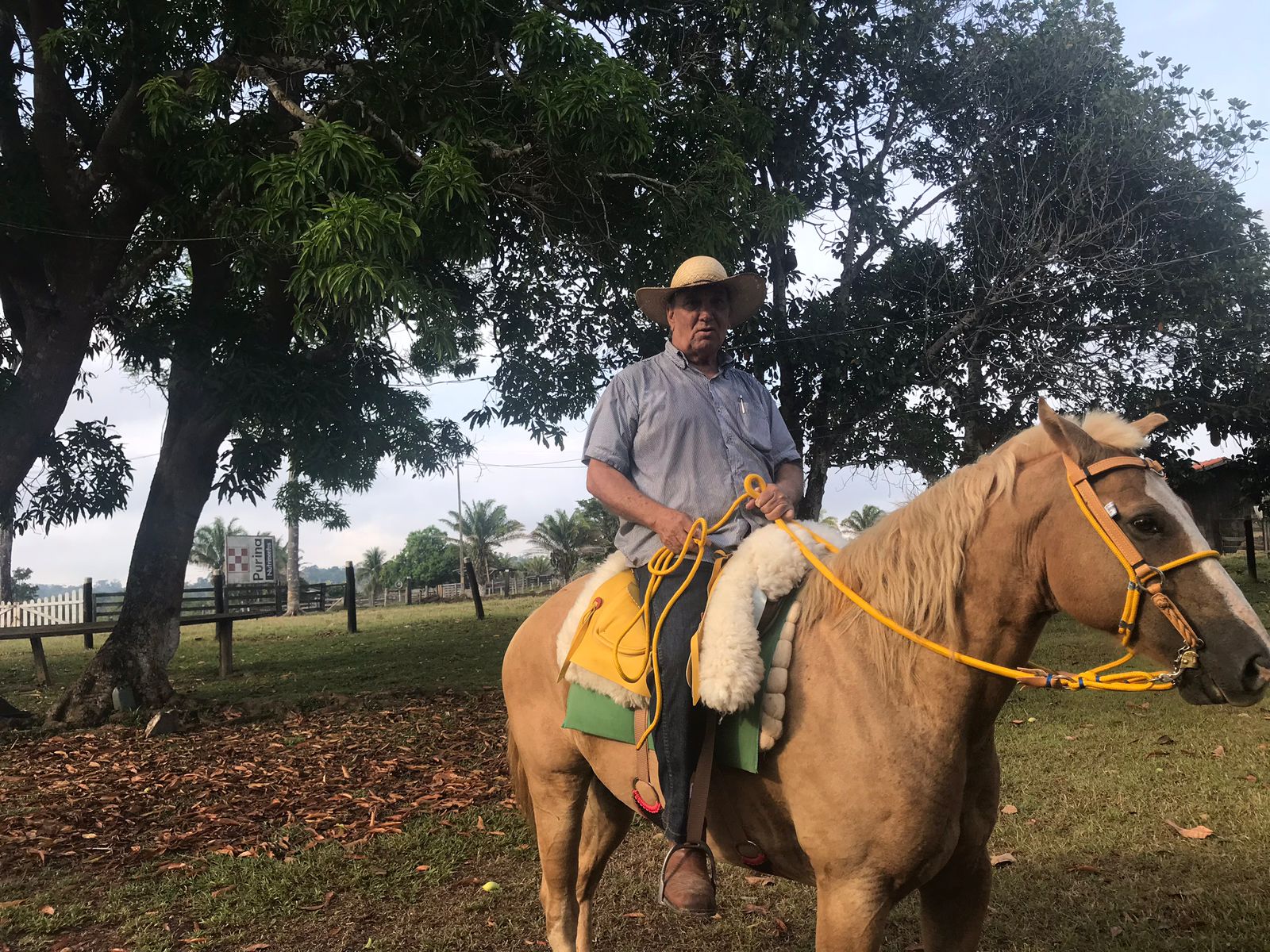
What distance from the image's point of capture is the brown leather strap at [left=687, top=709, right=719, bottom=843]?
2568 mm

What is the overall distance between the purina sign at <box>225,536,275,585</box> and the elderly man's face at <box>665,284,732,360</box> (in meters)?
26.5

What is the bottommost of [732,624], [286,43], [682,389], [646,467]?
[732,624]

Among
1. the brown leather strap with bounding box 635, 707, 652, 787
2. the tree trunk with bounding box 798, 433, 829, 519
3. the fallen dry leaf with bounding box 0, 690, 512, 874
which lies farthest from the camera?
the tree trunk with bounding box 798, 433, 829, 519

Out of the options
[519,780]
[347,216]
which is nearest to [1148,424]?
[519,780]

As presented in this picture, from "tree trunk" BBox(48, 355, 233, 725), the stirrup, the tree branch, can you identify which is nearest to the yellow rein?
the stirrup

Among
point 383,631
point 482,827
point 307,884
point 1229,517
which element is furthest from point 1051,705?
point 1229,517

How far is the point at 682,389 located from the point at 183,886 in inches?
171

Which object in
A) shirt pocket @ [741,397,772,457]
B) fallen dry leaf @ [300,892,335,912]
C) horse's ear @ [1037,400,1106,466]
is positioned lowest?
fallen dry leaf @ [300,892,335,912]

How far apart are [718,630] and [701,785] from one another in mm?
487

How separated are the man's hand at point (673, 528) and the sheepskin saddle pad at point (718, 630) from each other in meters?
0.18

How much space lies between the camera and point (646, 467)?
3.03 m

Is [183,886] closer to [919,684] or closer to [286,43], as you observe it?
[919,684]

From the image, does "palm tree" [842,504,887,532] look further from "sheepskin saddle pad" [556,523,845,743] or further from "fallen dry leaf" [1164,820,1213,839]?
"fallen dry leaf" [1164,820,1213,839]

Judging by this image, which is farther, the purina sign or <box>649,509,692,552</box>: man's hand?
the purina sign
